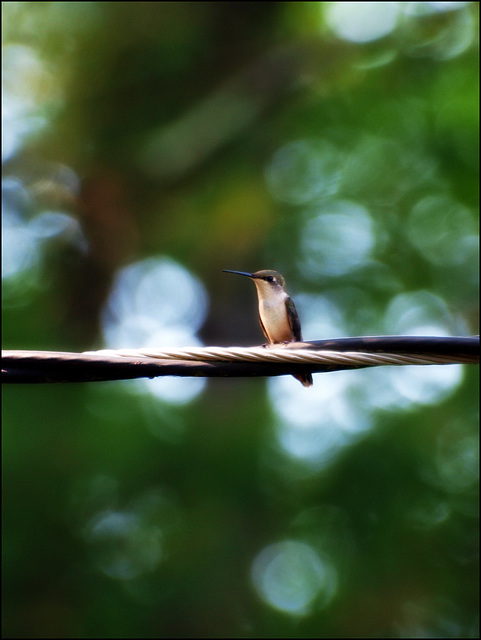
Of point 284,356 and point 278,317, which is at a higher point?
point 278,317

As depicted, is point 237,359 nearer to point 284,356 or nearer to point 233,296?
point 284,356

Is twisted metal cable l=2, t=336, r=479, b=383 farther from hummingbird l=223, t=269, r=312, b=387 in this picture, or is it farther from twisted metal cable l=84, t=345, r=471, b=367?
hummingbird l=223, t=269, r=312, b=387

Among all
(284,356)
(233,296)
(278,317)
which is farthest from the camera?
(233,296)

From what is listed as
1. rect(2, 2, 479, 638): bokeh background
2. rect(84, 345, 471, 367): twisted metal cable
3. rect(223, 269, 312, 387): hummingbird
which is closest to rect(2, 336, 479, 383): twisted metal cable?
rect(84, 345, 471, 367): twisted metal cable

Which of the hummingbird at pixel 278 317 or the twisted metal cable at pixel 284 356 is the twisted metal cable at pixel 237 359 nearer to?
the twisted metal cable at pixel 284 356

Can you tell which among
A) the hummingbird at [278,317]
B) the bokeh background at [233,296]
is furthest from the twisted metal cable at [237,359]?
the bokeh background at [233,296]

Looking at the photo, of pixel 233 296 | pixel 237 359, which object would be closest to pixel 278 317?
pixel 237 359

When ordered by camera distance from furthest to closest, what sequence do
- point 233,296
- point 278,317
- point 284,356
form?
point 233,296
point 278,317
point 284,356

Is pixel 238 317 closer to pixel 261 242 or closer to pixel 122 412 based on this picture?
pixel 261 242

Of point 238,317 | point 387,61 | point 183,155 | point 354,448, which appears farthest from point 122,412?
point 387,61
